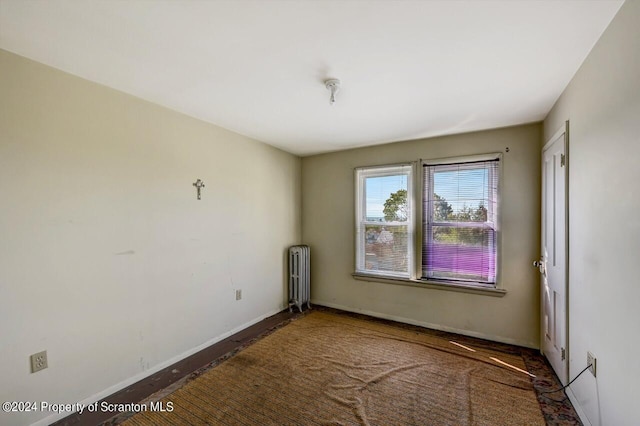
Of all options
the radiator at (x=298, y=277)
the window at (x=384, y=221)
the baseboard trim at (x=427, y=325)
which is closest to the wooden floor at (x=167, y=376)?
the radiator at (x=298, y=277)

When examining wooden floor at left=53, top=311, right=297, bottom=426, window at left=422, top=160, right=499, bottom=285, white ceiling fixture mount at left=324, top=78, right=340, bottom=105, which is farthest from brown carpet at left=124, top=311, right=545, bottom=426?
white ceiling fixture mount at left=324, top=78, right=340, bottom=105

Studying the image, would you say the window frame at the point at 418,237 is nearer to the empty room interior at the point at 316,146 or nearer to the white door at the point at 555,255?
the empty room interior at the point at 316,146

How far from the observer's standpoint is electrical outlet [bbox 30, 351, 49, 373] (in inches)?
67.7

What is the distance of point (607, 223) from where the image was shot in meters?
1.45

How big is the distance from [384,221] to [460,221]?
944 mm

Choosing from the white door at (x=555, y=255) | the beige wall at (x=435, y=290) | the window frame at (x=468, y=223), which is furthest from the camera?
the window frame at (x=468, y=223)

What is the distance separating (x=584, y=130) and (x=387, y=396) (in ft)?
7.64

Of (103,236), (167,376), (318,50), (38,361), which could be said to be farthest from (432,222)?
(38,361)

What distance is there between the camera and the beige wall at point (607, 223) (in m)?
1.23

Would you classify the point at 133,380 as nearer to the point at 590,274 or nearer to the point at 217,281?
the point at 217,281

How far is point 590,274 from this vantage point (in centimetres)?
164

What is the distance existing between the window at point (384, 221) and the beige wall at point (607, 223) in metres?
1.74

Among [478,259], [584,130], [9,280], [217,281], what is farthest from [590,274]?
[9,280]

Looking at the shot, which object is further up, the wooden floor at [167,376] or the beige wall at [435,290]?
the beige wall at [435,290]
